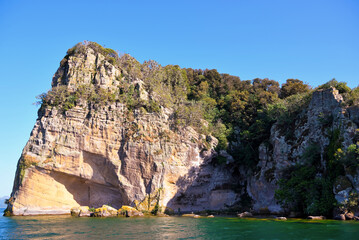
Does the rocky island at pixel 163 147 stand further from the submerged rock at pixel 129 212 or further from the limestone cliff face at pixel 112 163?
the submerged rock at pixel 129 212

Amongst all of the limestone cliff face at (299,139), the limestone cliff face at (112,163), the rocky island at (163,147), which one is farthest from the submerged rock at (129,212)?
the limestone cliff face at (299,139)

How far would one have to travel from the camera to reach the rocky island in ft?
98.9

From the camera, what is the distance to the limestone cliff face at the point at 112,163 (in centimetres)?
3372

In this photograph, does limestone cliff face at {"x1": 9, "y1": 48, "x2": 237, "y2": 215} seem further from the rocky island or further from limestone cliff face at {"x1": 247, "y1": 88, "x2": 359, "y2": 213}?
limestone cliff face at {"x1": 247, "y1": 88, "x2": 359, "y2": 213}

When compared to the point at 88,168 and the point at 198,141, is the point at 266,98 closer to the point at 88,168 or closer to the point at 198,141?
the point at 198,141

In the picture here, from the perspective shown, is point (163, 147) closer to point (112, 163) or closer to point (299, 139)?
point (112, 163)

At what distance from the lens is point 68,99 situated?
3712 cm

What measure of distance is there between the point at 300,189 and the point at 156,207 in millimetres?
15869

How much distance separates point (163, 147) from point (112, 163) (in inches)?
260

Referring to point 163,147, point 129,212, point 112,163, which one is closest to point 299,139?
point 163,147

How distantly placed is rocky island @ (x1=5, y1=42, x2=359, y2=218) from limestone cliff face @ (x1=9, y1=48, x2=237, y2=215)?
0.12m

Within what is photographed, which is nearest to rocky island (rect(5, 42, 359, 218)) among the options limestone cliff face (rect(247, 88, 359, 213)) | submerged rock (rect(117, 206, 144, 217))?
limestone cliff face (rect(247, 88, 359, 213))

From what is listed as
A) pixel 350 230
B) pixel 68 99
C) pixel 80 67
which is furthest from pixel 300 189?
pixel 80 67

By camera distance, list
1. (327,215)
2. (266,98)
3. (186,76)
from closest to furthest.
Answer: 1. (327,215)
2. (266,98)
3. (186,76)
